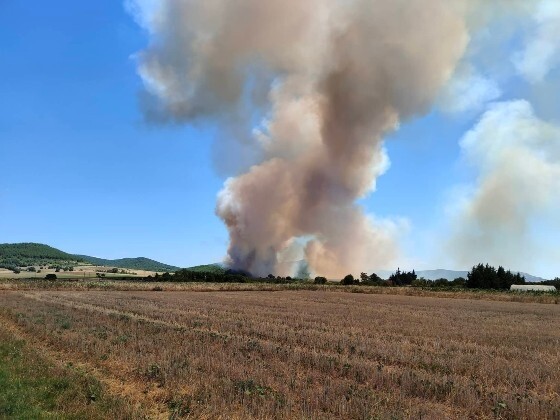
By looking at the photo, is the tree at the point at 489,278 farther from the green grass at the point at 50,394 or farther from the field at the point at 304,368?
the green grass at the point at 50,394

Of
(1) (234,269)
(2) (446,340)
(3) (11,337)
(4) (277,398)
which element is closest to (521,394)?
(4) (277,398)

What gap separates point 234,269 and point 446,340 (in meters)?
153

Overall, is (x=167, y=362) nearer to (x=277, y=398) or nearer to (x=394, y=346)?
(x=277, y=398)

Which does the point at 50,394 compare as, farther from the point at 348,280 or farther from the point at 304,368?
the point at 348,280

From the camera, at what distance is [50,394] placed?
406 inches

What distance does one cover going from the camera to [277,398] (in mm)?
9938

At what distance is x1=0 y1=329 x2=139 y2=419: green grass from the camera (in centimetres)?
886

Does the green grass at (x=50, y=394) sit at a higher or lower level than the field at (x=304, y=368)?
lower

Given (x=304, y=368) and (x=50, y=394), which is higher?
(x=304, y=368)

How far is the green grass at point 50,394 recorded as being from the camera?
8.86 m

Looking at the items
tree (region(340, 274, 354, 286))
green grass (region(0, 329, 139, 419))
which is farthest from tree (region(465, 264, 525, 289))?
green grass (region(0, 329, 139, 419))

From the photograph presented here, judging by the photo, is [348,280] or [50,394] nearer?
[50,394]

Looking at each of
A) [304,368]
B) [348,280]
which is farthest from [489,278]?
[304,368]

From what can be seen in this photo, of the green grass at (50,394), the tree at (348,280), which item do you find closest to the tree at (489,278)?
the tree at (348,280)
